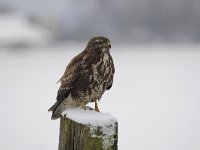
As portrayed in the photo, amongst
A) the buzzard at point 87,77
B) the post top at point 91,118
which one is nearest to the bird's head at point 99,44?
the buzzard at point 87,77

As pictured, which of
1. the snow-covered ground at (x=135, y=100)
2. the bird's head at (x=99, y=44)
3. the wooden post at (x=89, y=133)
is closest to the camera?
the wooden post at (x=89, y=133)

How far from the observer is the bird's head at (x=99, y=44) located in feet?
12.4

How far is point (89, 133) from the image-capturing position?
8.23 feet

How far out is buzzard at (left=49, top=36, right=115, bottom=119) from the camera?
3883 mm

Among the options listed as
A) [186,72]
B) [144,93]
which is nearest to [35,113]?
[144,93]

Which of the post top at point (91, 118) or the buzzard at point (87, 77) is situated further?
the buzzard at point (87, 77)

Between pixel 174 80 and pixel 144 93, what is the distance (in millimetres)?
1023

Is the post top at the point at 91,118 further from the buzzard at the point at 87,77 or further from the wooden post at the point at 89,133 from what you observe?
the buzzard at the point at 87,77

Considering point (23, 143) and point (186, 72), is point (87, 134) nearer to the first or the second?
point (23, 143)

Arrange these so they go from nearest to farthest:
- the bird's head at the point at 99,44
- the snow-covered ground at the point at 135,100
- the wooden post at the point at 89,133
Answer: the wooden post at the point at 89,133, the bird's head at the point at 99,44, the snow-covered ground at the point at 135,100

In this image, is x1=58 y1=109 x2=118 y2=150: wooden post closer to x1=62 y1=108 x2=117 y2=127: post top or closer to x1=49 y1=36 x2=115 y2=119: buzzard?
x1=62 y1=108 x2=117 y2=127: post top

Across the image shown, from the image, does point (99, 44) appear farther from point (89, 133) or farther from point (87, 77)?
point (89, 133)

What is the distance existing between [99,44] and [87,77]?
0.33 m

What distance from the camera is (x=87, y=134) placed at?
98.8 inches
